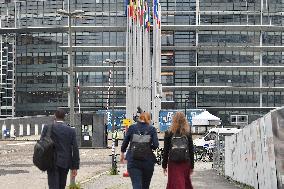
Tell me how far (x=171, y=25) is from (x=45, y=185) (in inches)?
2984

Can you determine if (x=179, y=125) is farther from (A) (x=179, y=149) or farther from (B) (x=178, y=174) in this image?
(B) (x=178, y=174)

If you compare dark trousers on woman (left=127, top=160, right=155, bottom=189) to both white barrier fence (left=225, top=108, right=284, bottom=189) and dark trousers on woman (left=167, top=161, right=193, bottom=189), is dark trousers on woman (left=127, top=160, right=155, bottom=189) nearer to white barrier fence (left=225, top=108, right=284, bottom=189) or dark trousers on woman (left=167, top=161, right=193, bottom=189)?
dark trousers on woman (left=167, top=161, right=193, bottom=189)

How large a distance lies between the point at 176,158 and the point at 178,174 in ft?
0.87

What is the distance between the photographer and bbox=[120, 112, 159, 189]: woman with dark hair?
32.8ft

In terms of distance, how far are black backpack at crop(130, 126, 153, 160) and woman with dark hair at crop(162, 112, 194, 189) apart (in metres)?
0.27

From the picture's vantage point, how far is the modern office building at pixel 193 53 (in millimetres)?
93188

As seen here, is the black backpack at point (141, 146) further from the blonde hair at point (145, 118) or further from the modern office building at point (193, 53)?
the modern office building at point (193, 53)

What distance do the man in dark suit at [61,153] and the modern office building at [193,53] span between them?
272ft

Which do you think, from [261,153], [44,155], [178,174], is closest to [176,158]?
[178,174]

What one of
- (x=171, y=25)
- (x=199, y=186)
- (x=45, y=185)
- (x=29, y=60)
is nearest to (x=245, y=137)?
(x=199, y=186)

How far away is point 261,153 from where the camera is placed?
12.8 meters

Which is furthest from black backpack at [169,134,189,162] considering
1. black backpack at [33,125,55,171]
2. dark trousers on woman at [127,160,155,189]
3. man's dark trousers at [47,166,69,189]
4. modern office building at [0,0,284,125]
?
modern office building at [0,0,284,125]

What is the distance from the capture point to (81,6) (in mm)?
94438

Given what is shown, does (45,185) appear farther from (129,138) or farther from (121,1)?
(121,1)
